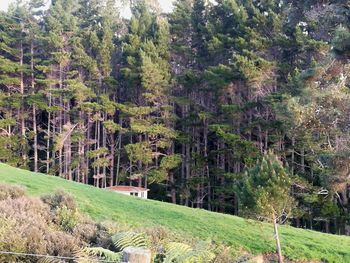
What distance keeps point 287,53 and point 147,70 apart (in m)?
9.86

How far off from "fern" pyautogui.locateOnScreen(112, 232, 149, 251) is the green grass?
703 centimetres

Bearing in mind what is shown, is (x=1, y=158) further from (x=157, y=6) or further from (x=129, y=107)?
(x=157, y=6)

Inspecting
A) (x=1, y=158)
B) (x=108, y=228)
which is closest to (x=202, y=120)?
(x=1, y=158)

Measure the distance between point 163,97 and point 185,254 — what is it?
96.0 feet

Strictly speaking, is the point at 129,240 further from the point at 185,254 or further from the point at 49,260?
the point at 49,260

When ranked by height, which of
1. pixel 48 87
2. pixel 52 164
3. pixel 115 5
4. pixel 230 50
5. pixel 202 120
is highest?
pixel 115 5

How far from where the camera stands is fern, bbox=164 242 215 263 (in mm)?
3845

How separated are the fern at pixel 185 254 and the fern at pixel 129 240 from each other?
0.25m

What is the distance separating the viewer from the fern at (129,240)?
4156 millimetres

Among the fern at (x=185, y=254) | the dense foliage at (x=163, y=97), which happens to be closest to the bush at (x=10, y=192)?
the fern at (x=185, y=254)

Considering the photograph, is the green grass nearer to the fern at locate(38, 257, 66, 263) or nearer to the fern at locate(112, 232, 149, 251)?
the fern at locate(112, 232, 149, 251)

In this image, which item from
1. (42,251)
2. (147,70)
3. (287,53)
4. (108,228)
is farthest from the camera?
(147,70)

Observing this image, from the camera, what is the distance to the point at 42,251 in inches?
153

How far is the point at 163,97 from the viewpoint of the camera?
108 ft
